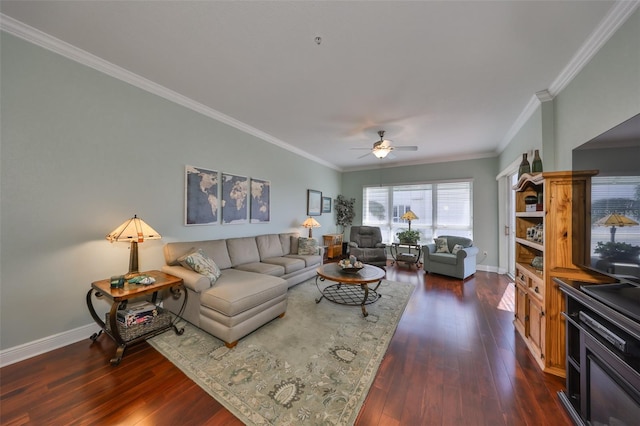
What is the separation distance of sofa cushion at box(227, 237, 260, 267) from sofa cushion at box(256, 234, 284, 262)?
92mm

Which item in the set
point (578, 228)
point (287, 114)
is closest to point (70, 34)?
point (287, 114)

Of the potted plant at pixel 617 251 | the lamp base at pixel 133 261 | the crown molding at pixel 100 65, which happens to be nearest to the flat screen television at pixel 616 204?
the potted plant at pixel 617 251

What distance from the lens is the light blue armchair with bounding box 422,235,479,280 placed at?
14.5ft

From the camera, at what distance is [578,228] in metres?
1.78

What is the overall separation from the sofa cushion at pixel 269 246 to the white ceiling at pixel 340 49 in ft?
7.17

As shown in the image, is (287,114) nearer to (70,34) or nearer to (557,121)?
(70,34)

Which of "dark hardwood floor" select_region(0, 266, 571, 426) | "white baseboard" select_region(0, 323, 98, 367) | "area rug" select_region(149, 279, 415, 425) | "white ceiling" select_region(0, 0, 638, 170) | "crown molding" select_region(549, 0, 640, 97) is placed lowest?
"dark hardwood floor" select_region(0, 266, 571, 426)

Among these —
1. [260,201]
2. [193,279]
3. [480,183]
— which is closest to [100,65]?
[193,279]

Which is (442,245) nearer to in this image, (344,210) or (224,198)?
(344,210)

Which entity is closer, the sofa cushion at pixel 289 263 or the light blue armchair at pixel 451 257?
the sofa cushion at pixel 289 263

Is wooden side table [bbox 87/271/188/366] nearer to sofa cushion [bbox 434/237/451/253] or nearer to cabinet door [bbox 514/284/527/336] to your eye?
cabinet door [bbox 514/284/527/336]

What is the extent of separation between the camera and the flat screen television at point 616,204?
1.29 m

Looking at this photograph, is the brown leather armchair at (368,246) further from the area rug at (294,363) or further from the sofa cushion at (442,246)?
the area rug at (294,363)

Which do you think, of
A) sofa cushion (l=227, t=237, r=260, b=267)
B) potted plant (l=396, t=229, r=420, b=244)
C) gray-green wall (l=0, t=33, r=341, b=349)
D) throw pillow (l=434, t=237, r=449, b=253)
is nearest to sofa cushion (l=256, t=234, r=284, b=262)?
sofa cushion (l=227, t=237, r=260, b=267)
